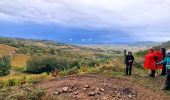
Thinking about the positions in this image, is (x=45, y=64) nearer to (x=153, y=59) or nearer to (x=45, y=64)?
(x=45, y=64)

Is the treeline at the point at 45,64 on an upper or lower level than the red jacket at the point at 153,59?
lower

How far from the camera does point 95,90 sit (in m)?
14.0

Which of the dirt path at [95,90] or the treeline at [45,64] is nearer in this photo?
the dirt path at [95,90]

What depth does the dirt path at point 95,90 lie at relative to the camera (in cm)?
1355

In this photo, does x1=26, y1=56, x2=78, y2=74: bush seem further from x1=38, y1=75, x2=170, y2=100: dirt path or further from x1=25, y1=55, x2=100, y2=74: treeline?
x1=38, y1=75, x2=170, y2=100: dirt path

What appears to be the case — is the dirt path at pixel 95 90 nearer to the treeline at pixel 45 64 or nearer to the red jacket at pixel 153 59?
the red jacket at pixel 153 59

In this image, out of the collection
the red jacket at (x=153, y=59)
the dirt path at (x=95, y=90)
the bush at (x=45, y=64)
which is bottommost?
the bush at (x=45, y=64)

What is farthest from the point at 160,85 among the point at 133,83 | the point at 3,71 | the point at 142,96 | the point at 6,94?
the point at 3,71

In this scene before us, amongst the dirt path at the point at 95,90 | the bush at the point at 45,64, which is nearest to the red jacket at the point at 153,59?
the dirt path at the point at 95,90

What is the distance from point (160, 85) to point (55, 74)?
554cm

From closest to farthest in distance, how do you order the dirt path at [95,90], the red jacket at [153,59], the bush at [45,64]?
the dirt path at [95,90]
the red jacket at [153,59]
the bush at [45,64]

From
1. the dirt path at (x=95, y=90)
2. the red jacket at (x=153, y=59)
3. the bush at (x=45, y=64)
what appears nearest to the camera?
the dirt path at (x=95, y=90)

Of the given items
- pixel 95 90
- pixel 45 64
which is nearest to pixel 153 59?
pixel 95 90

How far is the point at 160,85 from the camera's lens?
17.2m
